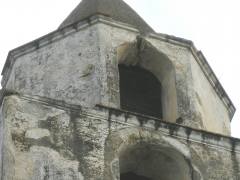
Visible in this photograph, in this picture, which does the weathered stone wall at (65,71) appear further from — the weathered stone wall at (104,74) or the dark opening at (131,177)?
the dark opening at (131,177)

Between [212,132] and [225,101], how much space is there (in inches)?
73.9

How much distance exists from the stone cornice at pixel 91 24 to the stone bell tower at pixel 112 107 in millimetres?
13

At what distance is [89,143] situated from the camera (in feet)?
48.0

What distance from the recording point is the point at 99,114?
1498cm

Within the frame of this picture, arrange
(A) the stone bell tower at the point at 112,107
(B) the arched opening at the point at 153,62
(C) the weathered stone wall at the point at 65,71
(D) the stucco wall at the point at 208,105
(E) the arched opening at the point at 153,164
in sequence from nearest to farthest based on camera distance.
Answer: (A) the stone bell tower at the point at 112,107 < (E) the arched opening at the point at 153,164 < (C) the weathered stone wall at the point at 65,71 < (D) the stucco wall at the point at 208,105 < (B) the arched opening at the point at 153,62

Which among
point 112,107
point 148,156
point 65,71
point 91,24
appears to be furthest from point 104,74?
point 148,156

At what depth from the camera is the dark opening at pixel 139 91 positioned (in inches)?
643

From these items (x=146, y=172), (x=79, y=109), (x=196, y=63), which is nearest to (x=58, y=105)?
(x=79, y=109)

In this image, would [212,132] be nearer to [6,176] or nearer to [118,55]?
[118,55]

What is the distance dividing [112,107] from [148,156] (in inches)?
30.4

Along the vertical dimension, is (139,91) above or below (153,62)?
below

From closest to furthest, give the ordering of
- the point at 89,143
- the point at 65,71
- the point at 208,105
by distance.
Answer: the point at 89,143
the point at 65,71
the point at 208,105

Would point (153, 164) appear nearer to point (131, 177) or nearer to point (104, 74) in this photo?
point (131, 177)

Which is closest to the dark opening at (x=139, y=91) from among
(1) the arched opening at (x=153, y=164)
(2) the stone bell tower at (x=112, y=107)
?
(2) the stone bell tower at (x=112, y=107)
